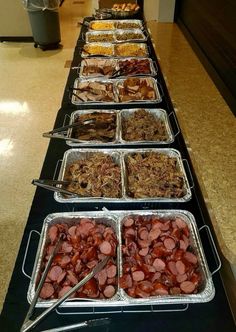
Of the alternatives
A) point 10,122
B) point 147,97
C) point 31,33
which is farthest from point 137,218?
Answer: point 31,33

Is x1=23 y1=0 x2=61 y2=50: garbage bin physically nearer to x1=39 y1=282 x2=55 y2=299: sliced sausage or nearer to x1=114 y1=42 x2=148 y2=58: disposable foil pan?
x1=114 y1=42 x2=148 y2=58: disposable foil pan

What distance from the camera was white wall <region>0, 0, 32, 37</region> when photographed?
13.5 feet

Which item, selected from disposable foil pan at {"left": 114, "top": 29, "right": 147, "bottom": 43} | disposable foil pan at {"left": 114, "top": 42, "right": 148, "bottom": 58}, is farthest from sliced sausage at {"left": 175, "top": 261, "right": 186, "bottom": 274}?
disposable foil pan at {"left": 114, "top": 29, "right": 147, "bottom": 43}

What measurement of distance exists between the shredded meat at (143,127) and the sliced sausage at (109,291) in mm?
672

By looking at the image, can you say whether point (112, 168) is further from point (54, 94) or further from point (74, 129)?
point (54, 94)

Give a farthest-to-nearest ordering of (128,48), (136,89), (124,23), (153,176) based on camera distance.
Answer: (124,23), (128,48), (136,89), (153,176)

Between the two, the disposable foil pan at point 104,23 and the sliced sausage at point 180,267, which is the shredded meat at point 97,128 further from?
the disposable foil pan at point 104,23

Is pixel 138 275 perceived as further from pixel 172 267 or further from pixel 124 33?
pixel 124 33

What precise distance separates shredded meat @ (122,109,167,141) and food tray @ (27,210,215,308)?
0.43 meters

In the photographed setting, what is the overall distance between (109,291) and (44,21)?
3869 mm

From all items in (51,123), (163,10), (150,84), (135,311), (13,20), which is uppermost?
(163,10)

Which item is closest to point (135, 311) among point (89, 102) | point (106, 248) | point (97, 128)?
point (106, 248)

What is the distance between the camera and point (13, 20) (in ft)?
14.0

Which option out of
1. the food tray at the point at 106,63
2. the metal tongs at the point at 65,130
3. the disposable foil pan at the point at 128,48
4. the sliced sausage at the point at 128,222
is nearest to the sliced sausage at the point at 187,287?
the sliced sausage at the point at 128,222
